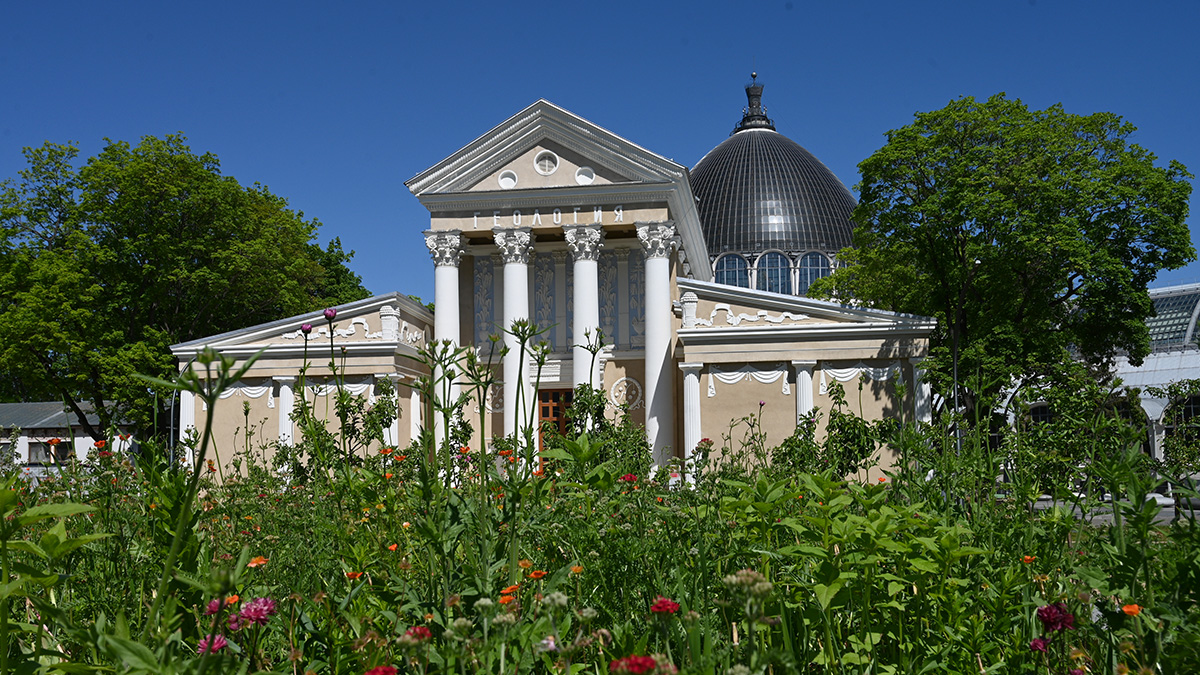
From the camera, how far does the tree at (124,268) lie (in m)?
29.3

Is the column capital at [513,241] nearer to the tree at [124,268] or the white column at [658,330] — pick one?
the white column at [658,330]

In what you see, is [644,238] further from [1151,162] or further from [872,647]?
[872,647]

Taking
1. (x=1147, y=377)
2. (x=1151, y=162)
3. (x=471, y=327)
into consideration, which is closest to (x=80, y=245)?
(x=471, y=327)

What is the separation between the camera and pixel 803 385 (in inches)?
902

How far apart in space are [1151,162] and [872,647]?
23871mm

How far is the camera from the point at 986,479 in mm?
5688

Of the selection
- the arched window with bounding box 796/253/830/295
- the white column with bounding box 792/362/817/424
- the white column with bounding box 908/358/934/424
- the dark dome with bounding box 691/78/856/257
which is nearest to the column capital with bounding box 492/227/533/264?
the white column with bounding box 792/362/817/424

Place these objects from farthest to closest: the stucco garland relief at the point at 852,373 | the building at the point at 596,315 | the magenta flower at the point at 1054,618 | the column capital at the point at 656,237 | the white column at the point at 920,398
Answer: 1. the column capital at the point at 656,237
2. the building at the point at 596,315
3. the stucco garland relief at the point at 852,373
4. the white column at the point at 920,398
5. the magenta flower at the point at 1054,618

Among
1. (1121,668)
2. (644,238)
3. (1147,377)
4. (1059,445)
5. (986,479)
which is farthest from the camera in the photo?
(1147,377)

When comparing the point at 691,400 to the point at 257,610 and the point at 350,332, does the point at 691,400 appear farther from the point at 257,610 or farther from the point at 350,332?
the point at 257,610

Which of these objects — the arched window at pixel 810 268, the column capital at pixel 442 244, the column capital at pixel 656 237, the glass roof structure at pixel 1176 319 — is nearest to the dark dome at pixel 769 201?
the arched window at pixel 810 268

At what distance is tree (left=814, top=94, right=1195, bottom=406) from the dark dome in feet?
138

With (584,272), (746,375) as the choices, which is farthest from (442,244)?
(746,375)

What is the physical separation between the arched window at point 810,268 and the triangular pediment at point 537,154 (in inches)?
1657
